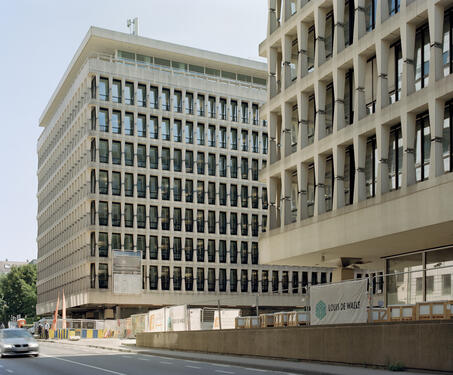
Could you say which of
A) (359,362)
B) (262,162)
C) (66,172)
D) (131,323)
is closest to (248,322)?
(359,362)


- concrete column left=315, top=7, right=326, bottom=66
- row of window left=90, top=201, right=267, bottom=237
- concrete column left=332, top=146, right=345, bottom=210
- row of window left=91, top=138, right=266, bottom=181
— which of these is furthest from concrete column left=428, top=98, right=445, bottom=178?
row of window left=91, top=138, right=266, bottom=181

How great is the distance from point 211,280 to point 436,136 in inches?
2509

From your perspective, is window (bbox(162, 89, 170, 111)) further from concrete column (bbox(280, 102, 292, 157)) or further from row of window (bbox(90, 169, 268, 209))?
concrete column (bbox(280, 102, 292, 157))

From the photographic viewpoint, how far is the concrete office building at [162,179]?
273ft

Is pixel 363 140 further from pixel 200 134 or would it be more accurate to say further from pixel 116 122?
pixel 200 134

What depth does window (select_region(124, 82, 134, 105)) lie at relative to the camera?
278 ft

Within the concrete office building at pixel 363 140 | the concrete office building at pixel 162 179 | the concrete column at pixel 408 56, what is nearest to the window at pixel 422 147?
the concrete office building at pixel 363 140

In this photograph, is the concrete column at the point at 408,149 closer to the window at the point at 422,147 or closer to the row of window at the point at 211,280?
the window at the point at 422,147

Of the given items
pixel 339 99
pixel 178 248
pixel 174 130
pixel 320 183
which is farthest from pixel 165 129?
pixel 339 99

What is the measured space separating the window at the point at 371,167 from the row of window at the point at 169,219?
55399 mm

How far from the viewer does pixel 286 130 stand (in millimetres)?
37375

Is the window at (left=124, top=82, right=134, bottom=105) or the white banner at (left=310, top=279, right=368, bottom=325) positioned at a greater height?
the window at (left=124, top=82, right=134, bottom=105)

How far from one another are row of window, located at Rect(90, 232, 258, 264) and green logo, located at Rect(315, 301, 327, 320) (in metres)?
60.8

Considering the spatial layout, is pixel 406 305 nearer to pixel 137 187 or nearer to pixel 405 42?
pixel 405 42
